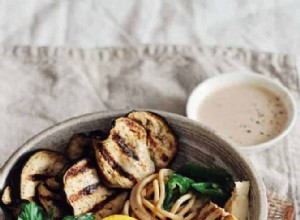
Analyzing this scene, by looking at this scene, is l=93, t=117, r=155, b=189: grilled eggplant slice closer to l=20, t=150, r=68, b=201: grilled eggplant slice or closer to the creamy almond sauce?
l=20, t=150, r=68, b=201: grilled eggplant slice

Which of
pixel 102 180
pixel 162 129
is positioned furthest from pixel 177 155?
pixel 102 180

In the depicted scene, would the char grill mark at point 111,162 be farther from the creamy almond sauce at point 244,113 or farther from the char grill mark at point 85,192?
the creamy almond sauce at point 244,113

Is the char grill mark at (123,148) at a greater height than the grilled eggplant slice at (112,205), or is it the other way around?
the char grill mark at (123,148)

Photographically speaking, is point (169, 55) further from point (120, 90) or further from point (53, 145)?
point (53, 145)

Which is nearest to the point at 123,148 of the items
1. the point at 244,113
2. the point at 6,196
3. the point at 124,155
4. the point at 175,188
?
the point at 124,155

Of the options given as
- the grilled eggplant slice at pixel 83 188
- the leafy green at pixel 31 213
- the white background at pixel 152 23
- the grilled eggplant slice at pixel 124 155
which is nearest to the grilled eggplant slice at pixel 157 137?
the grilled eggplant slice at pixel 124 155

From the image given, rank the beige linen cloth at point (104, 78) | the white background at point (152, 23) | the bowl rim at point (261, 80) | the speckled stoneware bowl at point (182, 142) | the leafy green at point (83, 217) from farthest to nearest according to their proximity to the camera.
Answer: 1. the white background at point (152, 23)
2. the beige linen cloth at point (104, 78)
3. the bowl rim at point (261, 80)
4. the speckled stoneware bowl at point (182, 142)
5. the leafy green at point (83, 217)

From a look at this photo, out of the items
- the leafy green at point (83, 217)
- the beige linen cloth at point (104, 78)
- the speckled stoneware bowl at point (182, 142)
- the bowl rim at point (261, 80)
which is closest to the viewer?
the leafy green at point (83, 217)

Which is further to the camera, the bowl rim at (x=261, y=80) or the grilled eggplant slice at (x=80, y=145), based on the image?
the bowl rim at (x=261, y=80)

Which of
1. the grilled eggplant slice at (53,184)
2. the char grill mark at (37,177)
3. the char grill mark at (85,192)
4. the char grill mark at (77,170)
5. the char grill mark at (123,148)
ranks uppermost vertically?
the char grill mark at (123,148)
